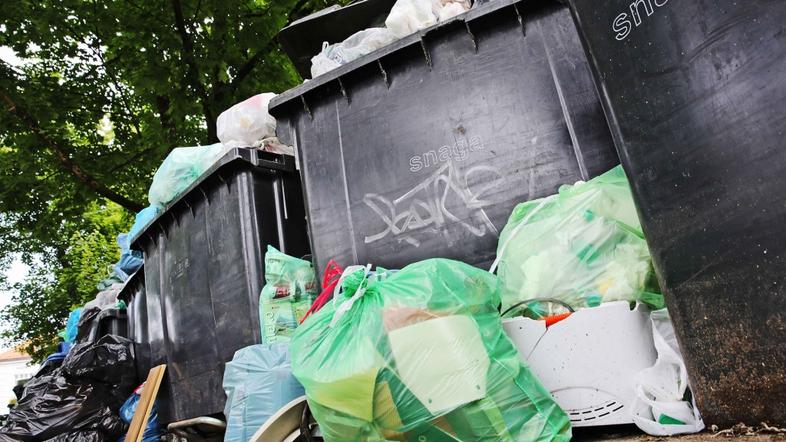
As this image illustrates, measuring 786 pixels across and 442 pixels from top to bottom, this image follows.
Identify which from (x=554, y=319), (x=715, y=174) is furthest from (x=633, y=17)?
(x=554, y=319)

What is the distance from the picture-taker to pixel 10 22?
245 inches

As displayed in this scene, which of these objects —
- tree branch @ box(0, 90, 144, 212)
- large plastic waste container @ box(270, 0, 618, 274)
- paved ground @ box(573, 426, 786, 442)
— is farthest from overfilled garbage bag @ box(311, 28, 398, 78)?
tree branch @ box(0, 90, 144, 212)

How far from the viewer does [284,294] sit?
2.69 metres

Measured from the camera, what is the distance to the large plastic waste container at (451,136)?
7.20ft

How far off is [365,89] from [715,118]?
171 cm

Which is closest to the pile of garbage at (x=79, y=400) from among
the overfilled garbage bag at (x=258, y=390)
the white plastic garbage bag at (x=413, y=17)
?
the overfilled garbage bag at (x=258, y=390)

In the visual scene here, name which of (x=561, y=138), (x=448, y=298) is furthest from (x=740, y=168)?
(x=561, y=138)

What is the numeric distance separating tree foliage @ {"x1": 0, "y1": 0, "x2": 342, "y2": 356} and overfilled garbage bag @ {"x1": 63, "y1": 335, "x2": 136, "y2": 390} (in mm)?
2722

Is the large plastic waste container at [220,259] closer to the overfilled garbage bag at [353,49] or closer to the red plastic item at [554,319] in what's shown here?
the overfilled garbage bag at [353,49]

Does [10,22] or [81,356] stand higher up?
[10,22]

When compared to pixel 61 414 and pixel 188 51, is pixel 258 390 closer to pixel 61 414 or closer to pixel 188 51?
pixel 61 414

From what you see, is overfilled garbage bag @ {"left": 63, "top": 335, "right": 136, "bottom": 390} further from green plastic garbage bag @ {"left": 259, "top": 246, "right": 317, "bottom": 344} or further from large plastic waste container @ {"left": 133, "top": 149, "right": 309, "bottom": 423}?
green plastic garbage bag @ {"left": 259, "top": 246, "right": 317, "bottom": 344}

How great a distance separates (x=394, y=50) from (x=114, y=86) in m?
6.07

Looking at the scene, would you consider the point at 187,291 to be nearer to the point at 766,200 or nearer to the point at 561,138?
the point at 561,138
